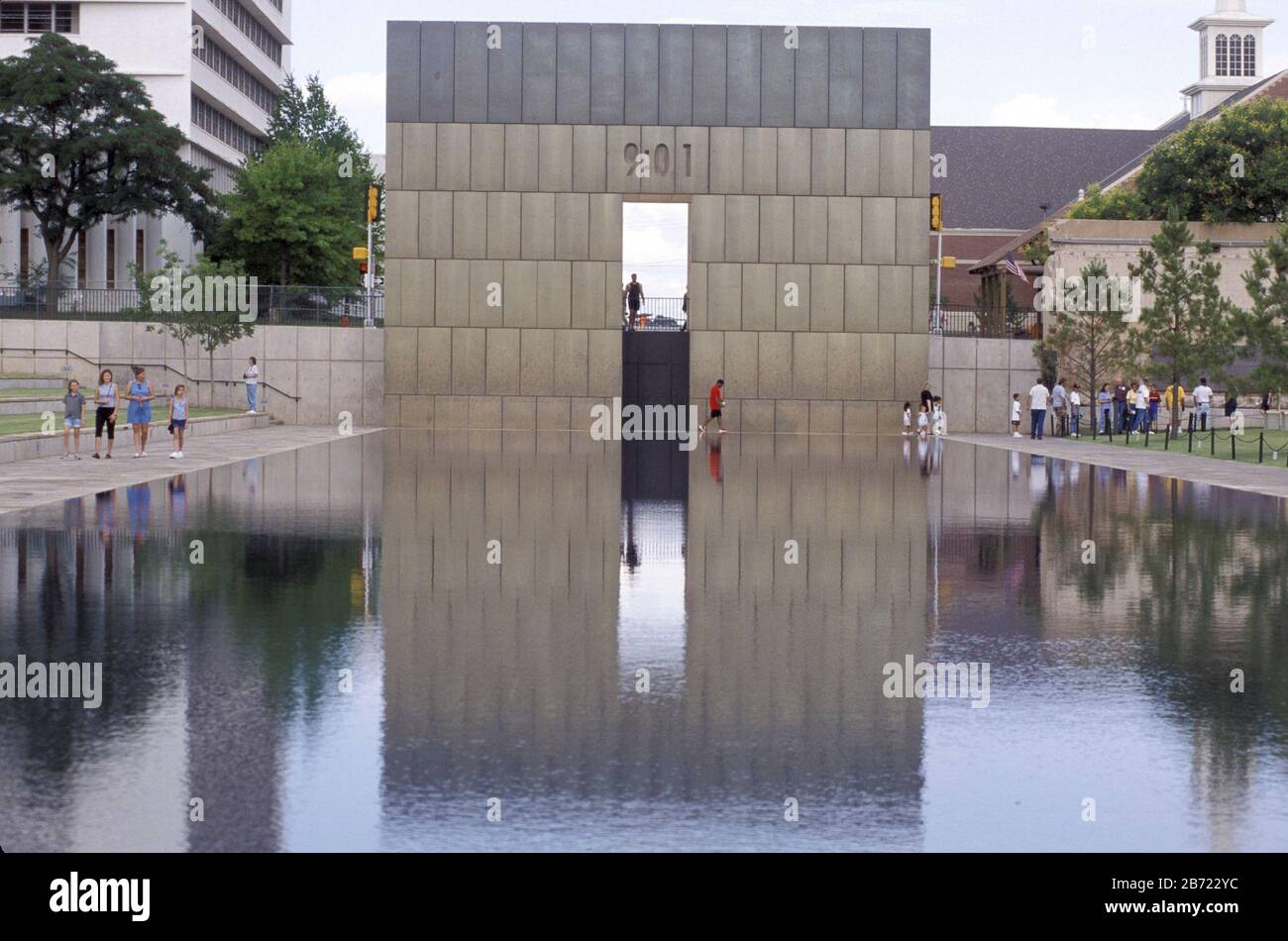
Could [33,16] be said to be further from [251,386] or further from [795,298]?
[795,298]

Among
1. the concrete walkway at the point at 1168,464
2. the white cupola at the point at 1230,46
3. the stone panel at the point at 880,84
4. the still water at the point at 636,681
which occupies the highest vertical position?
the white cupola at the point at 1230,46

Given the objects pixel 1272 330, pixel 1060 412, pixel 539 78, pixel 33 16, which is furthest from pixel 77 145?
pixel 1272 330

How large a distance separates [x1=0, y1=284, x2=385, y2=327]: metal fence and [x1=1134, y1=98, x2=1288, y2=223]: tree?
33949mm

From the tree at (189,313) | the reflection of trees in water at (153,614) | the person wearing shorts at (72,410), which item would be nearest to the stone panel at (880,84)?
the tree at (189,313)

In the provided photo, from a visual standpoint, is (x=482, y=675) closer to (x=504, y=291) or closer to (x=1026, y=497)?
(x=1026, y=497)

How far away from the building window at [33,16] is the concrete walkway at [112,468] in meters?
46.2

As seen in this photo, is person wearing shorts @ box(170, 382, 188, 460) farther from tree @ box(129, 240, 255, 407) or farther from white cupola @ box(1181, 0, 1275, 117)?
white cupola @ box(1181, 0, 1275, 117)

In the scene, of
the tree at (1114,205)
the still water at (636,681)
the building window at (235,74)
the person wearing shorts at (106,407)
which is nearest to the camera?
the still water at (636,681)

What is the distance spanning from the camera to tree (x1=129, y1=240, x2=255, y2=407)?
179 ft

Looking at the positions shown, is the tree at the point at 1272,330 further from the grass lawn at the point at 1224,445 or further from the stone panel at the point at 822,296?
the stone panel at the point at 822,296

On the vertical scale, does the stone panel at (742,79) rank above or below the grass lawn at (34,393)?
above

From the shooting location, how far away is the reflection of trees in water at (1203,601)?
26.8 ft

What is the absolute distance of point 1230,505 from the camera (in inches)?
938
